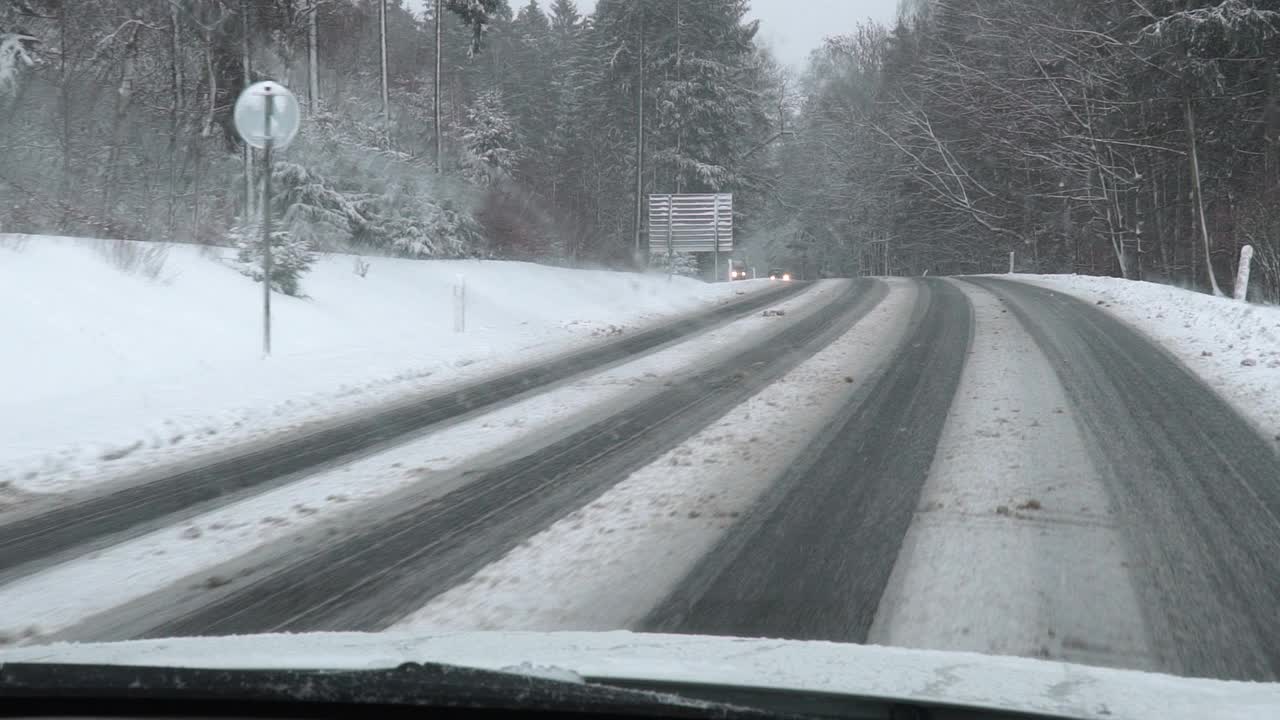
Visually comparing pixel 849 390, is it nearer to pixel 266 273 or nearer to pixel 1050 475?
pixel 1050 475

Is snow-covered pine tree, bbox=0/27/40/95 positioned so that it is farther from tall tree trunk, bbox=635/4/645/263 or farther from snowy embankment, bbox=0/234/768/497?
tall tree trunk, bbox=635/4/645/263

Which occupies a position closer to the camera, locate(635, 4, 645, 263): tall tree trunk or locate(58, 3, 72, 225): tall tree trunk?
locate(58, 3, 72, 225): tall tree trunk

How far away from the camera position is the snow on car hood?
2.22m

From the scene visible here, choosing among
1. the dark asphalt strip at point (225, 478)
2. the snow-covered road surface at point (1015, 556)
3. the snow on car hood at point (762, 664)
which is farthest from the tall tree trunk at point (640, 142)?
the snow on car hood at point (762, 664)

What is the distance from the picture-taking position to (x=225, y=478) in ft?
17.6

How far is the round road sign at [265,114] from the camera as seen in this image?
899 centimetres

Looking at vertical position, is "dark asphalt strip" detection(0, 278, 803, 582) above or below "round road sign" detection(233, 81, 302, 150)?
below

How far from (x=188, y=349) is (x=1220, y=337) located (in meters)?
11.2

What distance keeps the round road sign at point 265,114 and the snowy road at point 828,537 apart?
3.96 metres

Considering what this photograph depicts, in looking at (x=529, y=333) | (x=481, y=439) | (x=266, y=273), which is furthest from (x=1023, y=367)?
(x=266, y=273)

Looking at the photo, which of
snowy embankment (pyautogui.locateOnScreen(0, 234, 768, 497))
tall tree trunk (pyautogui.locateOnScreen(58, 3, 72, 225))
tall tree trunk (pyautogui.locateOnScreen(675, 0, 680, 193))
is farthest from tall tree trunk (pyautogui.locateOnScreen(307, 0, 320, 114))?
tall tree trunk (pyautogui.locateOnScreen(675, 0, 680, 193))

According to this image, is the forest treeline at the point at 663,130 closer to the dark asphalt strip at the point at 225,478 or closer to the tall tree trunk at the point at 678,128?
the tall tree trunk at the point at 678,128

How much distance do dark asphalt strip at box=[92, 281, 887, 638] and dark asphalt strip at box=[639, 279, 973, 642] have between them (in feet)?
3.13

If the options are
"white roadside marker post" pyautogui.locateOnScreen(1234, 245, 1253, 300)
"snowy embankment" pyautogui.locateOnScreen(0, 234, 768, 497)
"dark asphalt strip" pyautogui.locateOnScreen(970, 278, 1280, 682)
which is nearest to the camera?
"dark asphalt strip" pyautogui.locateOnScreen(970, 278, 1280, 682)
